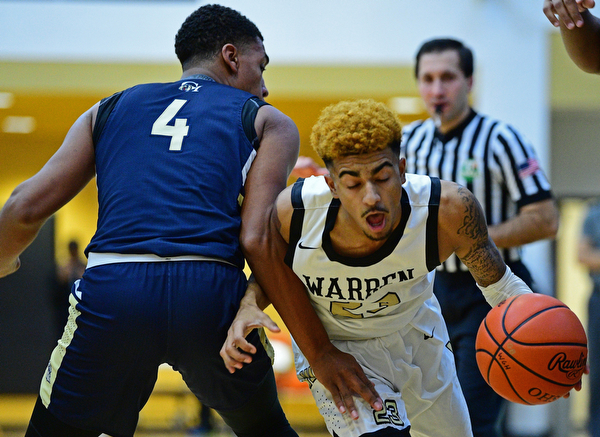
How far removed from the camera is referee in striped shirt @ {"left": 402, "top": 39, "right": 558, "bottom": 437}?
3.48 metres

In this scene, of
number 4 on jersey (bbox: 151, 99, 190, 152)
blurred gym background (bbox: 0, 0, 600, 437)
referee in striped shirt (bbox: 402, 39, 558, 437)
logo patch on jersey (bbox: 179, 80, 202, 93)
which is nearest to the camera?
number 4 on jersey (bbox: 151, 99, 190, 152)

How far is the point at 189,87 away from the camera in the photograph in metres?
2.54

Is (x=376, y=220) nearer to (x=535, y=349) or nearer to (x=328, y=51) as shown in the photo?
(x=535, y=349)

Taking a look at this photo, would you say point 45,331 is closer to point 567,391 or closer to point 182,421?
point 182,421

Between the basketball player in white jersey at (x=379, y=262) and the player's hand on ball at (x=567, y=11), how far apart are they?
0.80 metres

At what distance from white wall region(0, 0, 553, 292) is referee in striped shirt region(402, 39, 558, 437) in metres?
3.79

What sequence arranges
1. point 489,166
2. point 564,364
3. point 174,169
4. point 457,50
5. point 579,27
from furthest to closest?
point 457,50 < point 489,166 < point 579,27 < point 564,364 < point 174,169

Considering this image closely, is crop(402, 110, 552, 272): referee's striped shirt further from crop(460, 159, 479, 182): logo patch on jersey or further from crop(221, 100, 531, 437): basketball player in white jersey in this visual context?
crop(221, 100, 531, 437): basketball player in white jersey

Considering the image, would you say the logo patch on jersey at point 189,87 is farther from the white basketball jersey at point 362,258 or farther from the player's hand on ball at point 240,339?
the player's hand on ball at point 240,339

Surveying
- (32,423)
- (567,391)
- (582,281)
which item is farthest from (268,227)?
(582,281)

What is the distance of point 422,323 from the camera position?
9.07 ft

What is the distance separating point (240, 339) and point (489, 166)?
211cm

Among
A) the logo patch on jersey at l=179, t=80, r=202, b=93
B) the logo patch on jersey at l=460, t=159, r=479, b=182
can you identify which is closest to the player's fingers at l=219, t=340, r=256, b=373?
the logo patch on jersey at l=179, t=80, r=202, b=93

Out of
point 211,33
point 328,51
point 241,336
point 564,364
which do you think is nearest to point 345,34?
point 328,51
